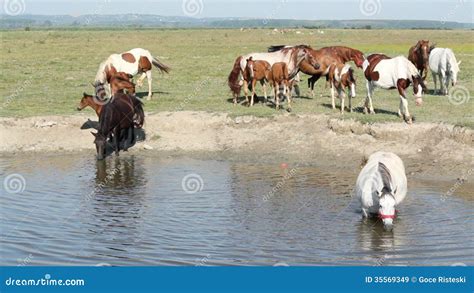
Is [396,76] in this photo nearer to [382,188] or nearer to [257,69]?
[257,69]

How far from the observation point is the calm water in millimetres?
10453

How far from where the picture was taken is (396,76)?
764 inches

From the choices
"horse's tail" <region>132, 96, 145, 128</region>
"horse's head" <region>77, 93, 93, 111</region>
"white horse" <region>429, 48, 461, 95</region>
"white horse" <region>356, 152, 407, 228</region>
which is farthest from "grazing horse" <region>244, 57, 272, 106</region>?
"white horse" <region>356, 152, 407, 228</region>

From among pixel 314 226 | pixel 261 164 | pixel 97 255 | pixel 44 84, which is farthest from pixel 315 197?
pixel 44 84

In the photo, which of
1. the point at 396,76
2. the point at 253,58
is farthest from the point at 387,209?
the point at 253,58

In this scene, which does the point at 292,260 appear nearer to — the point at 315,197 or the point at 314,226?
the point at 314,226

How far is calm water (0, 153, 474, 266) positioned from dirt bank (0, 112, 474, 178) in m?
1.20

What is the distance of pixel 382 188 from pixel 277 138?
7552 millimetres

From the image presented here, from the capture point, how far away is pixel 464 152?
16.9m

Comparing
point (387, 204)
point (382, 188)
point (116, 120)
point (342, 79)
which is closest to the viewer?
point (387, 204)

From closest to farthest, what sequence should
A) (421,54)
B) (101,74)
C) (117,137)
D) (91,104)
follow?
(117,137)
(91,104)
(101,74)
(421,54)

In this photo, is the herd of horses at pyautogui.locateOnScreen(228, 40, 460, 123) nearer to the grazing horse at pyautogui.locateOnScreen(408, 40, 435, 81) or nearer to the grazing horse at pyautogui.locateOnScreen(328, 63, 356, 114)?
the grazing horse at pyautogui.locateOnScreen(328, 63, 356, 114)

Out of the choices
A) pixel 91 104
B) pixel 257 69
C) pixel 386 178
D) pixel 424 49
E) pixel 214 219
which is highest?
pixel 424 49

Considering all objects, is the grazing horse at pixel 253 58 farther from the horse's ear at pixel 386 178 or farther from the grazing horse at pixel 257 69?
the horse's ear at pixel 386 178
